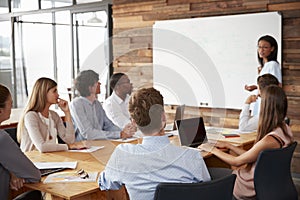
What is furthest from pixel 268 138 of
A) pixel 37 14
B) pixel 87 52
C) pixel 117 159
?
pixel 37 14

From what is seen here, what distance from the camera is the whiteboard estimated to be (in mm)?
4684

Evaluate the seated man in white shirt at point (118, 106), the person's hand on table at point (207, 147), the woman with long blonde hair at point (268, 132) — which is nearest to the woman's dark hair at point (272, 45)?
the seated man in white shirt at point (118, 106)

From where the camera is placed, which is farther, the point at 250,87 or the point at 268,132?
the point at 250,87

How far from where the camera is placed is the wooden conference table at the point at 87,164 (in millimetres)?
2053

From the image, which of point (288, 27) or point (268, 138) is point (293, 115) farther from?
point (268, 138)

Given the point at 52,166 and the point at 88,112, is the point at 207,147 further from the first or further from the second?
the point at 88,112

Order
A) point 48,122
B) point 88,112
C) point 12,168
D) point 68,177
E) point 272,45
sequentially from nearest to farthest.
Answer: point 12,168
point 68,177
point 48,122
point 88,112
point 272,45

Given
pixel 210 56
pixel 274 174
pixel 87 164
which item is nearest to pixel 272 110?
pixel 274 174

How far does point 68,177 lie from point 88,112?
4.69 ft

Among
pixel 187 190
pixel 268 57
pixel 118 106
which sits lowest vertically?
pixel 187 190

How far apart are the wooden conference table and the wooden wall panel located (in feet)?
4.01

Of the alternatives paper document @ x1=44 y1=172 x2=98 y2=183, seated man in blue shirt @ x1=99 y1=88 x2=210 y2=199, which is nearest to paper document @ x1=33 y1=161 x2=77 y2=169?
paper document @ x1=44 y1=172 x2=98 y2=183

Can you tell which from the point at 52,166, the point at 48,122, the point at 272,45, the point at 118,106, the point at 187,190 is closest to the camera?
the point at 187,190

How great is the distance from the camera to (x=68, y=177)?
7.47 ft
